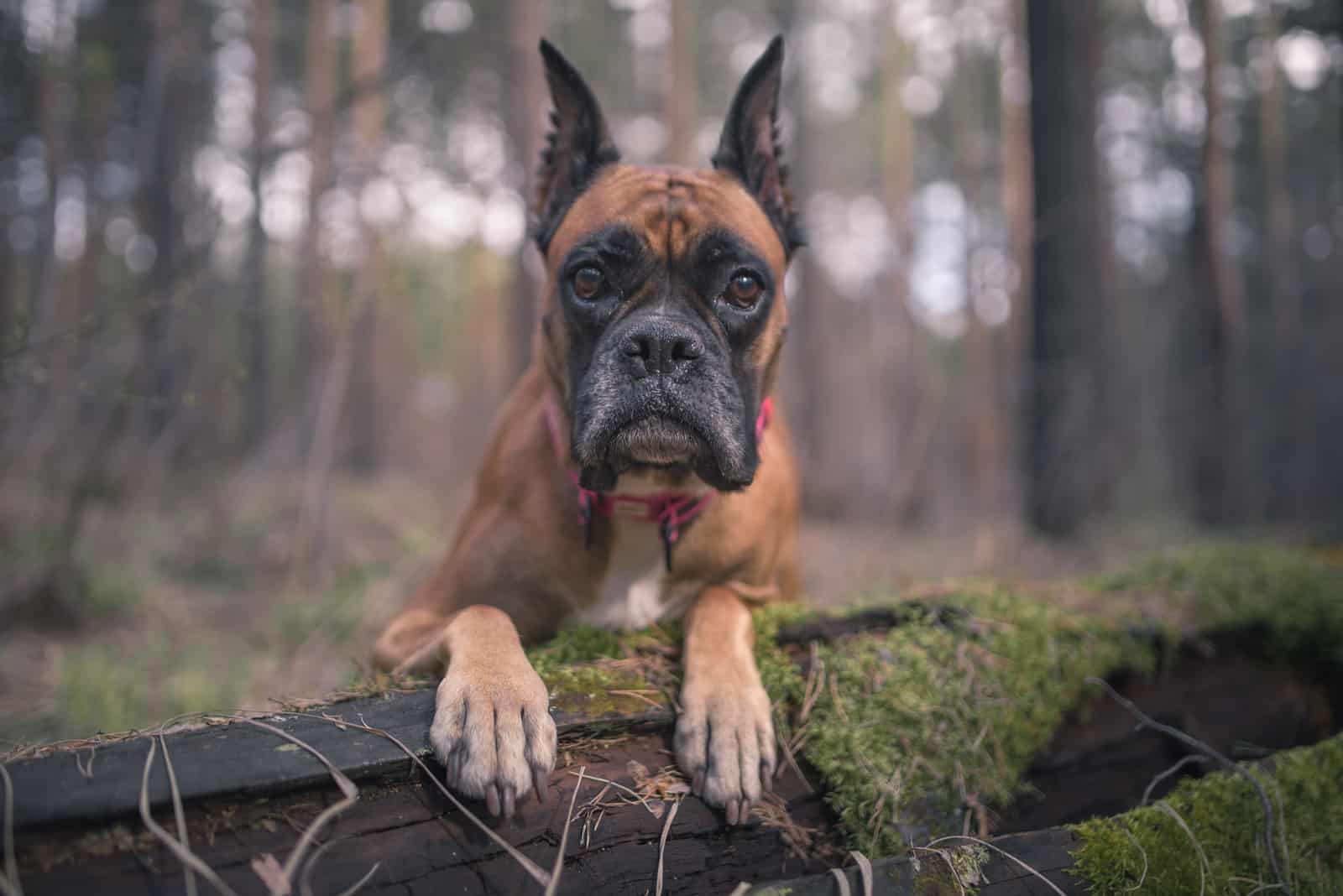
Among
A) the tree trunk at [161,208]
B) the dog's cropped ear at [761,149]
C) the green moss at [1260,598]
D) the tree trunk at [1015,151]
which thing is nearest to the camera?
the dog's cropped ear at [761,149]

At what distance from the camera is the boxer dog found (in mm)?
2045

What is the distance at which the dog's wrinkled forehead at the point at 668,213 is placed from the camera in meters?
2.57

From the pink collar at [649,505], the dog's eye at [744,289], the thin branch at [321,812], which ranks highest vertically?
the dog's eye at [744,289]

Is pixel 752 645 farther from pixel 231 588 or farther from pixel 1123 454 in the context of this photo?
pixel 1123 454

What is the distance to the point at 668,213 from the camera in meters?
2.60

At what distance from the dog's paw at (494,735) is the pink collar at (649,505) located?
777 mm

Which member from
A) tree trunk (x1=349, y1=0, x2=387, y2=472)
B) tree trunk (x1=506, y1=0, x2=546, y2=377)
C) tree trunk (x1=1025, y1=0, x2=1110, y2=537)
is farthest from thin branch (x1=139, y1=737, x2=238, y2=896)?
tree trunk (x1=506, y1=0, x2=546, y2=377)

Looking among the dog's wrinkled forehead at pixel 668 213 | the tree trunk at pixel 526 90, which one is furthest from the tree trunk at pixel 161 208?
the tree trunk at pixel 526 90

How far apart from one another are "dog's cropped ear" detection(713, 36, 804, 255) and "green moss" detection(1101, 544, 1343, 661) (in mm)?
2049

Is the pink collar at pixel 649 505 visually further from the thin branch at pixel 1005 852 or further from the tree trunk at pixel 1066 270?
the tree trunk at pixel 1066 270

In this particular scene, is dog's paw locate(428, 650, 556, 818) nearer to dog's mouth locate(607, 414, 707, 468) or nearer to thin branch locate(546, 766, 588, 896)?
thin branch locate(546, 766, 588, 896)

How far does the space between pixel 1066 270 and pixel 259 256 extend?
6892mm

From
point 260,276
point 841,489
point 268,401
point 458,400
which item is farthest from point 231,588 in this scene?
point 458,400

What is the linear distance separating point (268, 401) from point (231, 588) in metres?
9.15
